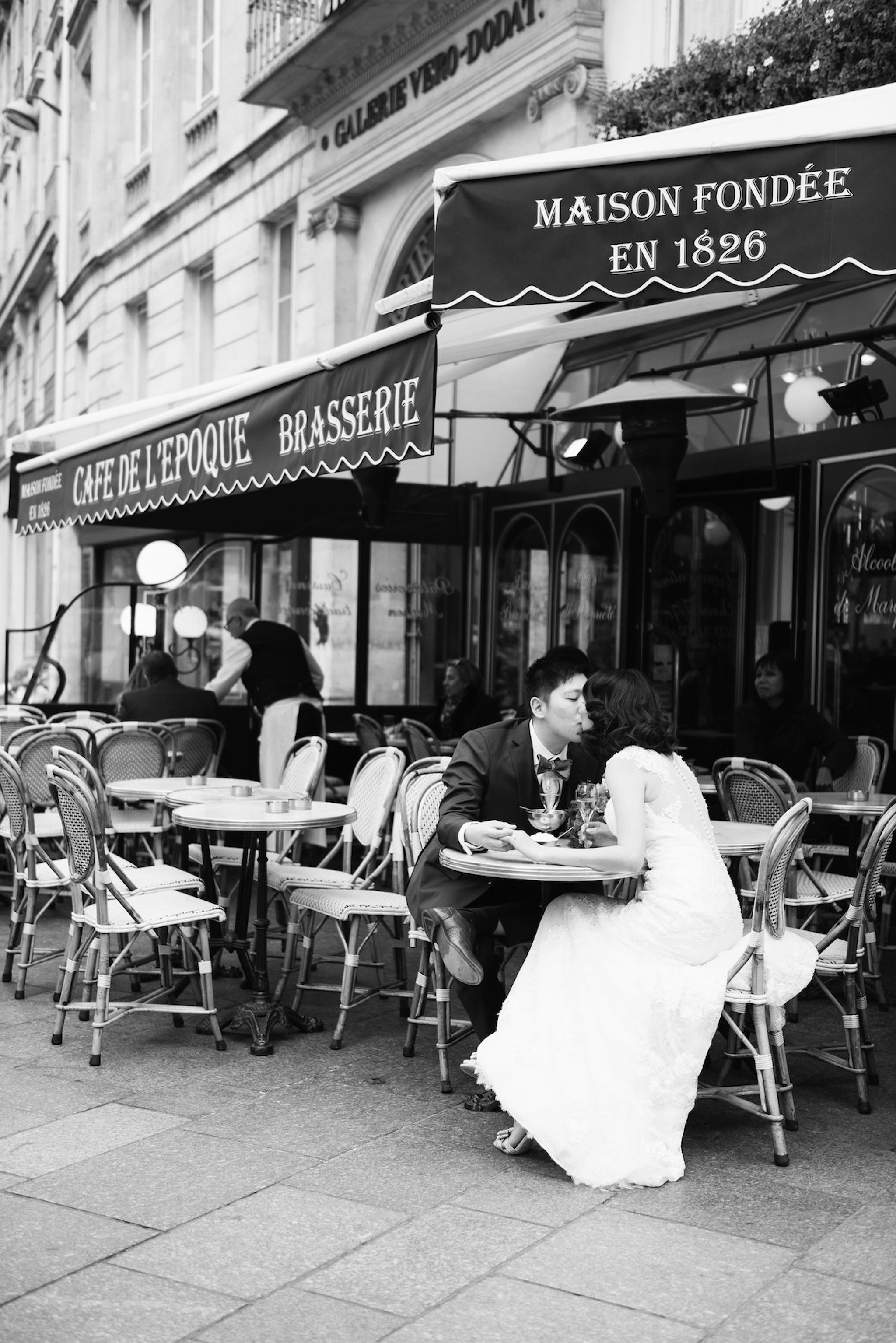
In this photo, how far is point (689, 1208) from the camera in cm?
392

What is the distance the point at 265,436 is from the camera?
6414mm

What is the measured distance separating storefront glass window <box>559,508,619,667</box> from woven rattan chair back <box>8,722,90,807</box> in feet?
14.6

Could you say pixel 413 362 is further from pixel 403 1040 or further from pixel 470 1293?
pixel 470 1293

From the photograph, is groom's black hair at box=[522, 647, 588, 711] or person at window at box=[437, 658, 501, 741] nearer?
groom's black hair at box=[522, 647, 588, 711]

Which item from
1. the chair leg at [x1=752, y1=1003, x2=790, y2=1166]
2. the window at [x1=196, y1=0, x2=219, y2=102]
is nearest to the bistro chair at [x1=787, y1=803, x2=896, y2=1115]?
the chair leg at [x1=752, y1=1003, x2=790, y2=1166]

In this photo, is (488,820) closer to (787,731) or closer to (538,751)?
(538,751)

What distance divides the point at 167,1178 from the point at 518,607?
873 centimetres

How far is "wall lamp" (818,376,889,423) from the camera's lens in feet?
29.0

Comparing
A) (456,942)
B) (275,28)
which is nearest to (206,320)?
(275,28)

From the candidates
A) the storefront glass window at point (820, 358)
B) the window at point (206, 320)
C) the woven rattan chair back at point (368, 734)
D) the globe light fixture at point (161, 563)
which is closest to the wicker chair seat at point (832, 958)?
the storefront glass window at point (820, 358)

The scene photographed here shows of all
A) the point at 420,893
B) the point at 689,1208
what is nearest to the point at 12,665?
the point at 420,893

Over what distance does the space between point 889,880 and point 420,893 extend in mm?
3800

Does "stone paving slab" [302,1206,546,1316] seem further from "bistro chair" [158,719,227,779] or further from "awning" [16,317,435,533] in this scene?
"bistro chair" [158,719,227,779]

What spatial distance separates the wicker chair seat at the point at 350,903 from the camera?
5.73m
